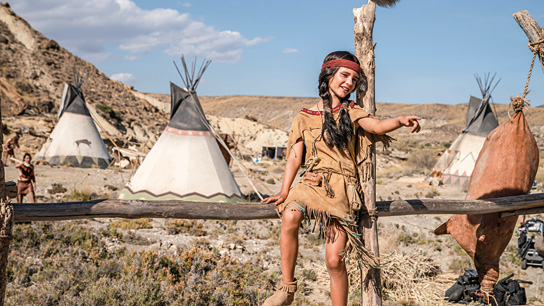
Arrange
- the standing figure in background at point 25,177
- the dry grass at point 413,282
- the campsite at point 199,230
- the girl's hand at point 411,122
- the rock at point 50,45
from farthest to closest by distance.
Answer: the rock at point 50,45 → the standing figure in background at point 25,177 → the dry grass at point 413,282 → the campsite at point 199,230 → the girl's hand at point 411,122

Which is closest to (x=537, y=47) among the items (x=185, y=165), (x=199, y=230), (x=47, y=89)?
(x=199, y=230)

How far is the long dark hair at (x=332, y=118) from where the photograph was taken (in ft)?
8.77

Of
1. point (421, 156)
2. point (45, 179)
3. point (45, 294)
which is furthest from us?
point (421, 156)

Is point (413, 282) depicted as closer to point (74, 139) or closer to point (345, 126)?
point (345, 126)

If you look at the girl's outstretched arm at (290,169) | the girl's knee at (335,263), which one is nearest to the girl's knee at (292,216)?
the girl's outstretched arm at (290,169)

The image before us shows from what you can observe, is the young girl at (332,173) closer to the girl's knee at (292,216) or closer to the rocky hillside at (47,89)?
the girl's knee at (292,216)

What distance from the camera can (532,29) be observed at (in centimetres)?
351

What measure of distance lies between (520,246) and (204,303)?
18.9ft

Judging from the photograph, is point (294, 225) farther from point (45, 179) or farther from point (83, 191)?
point (45, 179)

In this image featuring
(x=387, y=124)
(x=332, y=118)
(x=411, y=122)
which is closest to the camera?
(x=411, y=122)

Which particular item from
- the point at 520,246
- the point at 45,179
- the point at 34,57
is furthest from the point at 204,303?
the point at 34,57

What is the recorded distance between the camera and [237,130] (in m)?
42.1

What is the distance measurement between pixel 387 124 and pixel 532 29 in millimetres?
1947

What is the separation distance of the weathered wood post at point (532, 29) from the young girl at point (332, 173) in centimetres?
171
